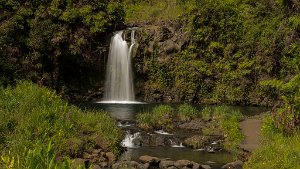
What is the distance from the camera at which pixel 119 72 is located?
108ft

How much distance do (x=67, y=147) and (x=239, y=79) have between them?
69.4 feet

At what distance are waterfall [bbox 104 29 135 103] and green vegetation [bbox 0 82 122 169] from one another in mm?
15972

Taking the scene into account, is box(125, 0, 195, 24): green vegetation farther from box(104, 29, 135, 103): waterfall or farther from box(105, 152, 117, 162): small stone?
box(105, 152, 117, 162): small stone

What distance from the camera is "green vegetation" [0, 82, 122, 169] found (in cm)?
1222

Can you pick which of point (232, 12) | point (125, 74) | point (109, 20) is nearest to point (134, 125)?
point (125, 74)

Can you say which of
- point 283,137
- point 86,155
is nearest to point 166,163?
point 86,155

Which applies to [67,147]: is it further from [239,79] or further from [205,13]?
[205,13]

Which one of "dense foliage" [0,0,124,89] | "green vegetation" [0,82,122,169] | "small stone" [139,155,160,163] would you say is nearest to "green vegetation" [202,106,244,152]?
"small stone" [139,155,160,163]

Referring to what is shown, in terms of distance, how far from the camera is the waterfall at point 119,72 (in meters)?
32.6

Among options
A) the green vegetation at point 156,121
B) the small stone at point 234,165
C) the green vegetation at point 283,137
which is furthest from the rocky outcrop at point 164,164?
the green vegetation at point 156,121

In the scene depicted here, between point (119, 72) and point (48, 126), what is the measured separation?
1993cm

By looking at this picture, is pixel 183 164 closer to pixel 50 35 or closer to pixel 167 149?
pixel 167 149

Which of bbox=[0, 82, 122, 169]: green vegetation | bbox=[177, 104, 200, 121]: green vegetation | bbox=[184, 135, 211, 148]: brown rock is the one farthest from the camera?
bbox=[177, 104, 200, 121]: green vegetation

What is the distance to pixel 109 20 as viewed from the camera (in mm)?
33719
